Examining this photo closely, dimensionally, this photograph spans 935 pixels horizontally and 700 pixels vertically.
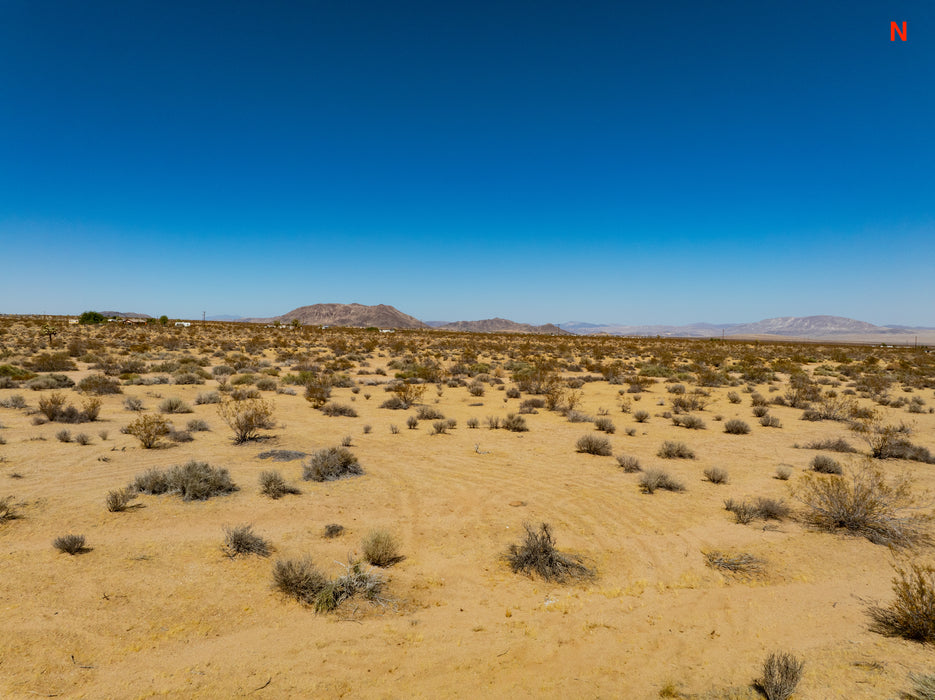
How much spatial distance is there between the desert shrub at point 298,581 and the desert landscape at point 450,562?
21mm

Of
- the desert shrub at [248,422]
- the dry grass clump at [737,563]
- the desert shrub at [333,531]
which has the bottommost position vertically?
the dry grass clump at [737,563]

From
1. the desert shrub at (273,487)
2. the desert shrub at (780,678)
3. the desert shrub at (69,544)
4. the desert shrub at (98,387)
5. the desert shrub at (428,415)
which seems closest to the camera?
→ the desert shrub at (780,678)

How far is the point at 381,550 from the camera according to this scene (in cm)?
553

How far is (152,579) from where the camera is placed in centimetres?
494

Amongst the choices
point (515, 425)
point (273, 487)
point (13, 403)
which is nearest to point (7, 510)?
point (273, 487)

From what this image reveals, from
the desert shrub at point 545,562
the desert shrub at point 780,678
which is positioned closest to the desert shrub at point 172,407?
the desert shrub at point 545,562

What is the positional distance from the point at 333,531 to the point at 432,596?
193cm

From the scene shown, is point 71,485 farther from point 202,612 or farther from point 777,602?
point 777,602

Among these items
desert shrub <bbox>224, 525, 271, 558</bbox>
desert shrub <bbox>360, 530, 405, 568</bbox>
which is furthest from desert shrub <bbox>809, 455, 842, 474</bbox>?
desert shrub <bbox>224, 525, 271, 558</bbox>

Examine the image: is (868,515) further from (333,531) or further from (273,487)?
(273,487)

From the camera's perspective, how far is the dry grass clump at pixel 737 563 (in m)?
5.53

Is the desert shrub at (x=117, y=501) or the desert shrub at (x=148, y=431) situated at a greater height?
the desert shrub at (x=148, y=431)

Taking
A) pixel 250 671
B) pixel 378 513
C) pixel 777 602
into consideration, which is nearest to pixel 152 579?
pixel 250 671

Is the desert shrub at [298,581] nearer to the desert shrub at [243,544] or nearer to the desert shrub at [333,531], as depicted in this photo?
the desert shrub at [243,544]
